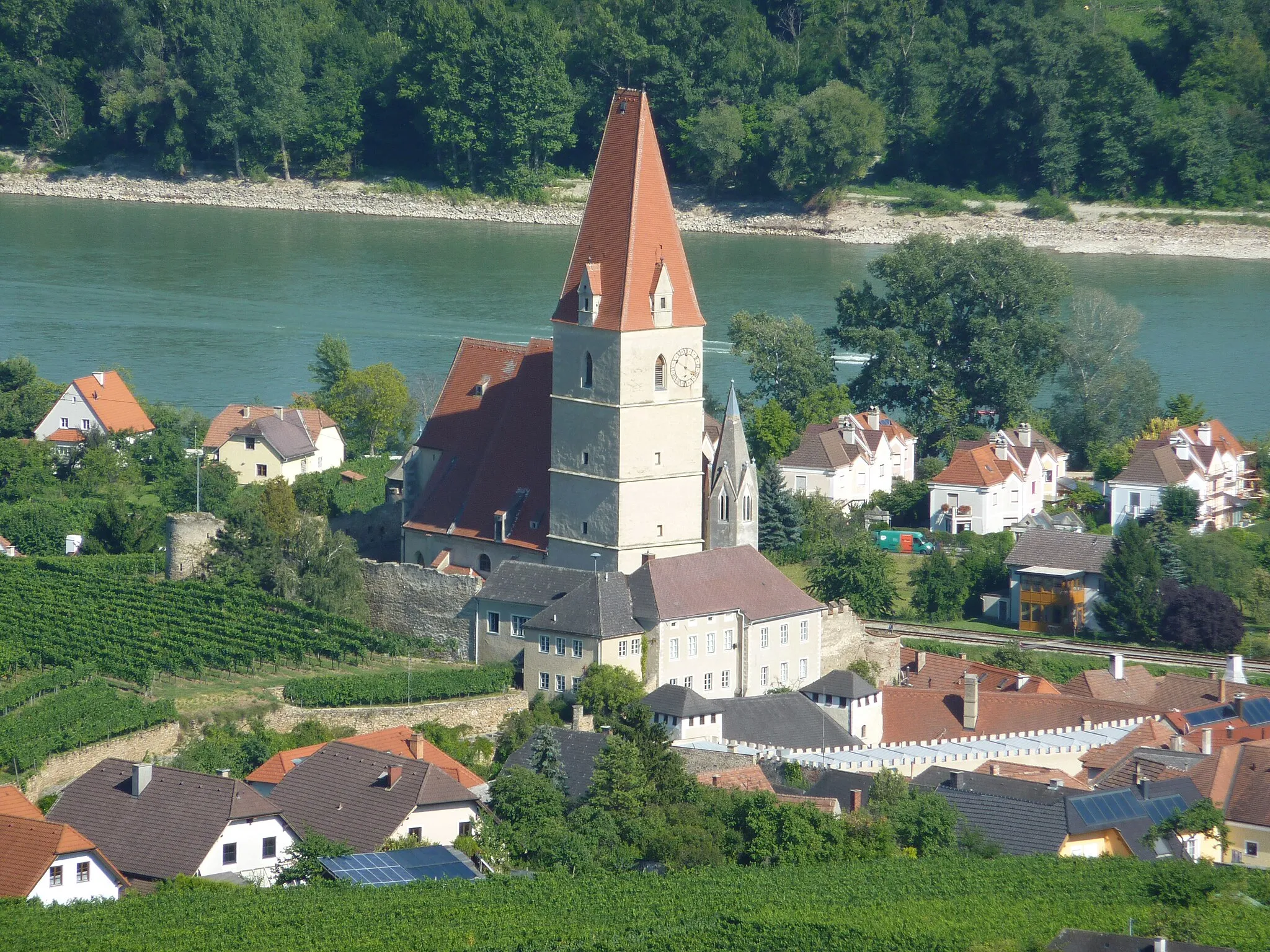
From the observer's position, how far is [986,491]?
61.3 metres

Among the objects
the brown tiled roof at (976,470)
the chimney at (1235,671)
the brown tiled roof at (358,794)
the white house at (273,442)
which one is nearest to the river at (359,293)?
the white house at (273,442)

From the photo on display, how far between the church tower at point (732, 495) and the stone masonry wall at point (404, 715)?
223 inches

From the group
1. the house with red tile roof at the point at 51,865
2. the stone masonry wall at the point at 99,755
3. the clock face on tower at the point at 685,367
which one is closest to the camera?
the house with red tile roof at the point at 51,865

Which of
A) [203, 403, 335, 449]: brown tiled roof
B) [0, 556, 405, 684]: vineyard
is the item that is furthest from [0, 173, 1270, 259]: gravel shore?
[0, 556, 405, 684]: vineyard

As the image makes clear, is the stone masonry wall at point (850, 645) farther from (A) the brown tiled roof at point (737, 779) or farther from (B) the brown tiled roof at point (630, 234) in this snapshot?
(A) the brown tiled roof at point (737, 779)

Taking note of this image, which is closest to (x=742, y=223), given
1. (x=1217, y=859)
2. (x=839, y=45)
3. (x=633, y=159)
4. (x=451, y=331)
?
(x=839, y=45)

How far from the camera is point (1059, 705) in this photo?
4756 cm

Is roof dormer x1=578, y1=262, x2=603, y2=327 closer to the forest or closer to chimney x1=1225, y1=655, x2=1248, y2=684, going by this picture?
chimney x1=1225, y1=655, x2=1248, y2=684

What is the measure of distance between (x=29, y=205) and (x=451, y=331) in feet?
114

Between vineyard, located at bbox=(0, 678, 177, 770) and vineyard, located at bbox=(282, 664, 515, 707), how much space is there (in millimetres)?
2362

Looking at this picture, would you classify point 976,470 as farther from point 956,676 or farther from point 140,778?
point 140,778

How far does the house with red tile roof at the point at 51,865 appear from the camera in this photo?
3603 cm

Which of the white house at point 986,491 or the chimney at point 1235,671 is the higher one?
the white house at point 986,491

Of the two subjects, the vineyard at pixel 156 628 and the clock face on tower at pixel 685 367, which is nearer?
the vineyard at pixel 156 628
